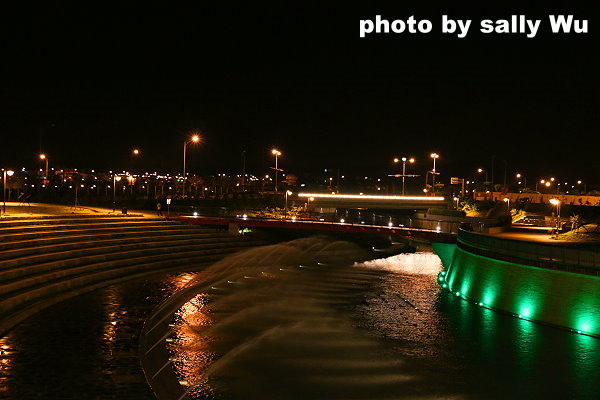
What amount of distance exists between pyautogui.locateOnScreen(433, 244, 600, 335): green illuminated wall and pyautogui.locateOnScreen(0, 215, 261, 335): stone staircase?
1426 cm

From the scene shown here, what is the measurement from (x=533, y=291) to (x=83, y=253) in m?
18.9

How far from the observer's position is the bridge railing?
72.4 feet

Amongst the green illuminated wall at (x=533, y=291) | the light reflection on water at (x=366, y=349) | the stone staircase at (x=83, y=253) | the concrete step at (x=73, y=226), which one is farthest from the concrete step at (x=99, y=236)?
the green illuminated wall at (x=533, y=291)

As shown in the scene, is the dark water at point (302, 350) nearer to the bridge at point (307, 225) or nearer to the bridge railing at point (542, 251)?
the bridge railing at point (542, 251)

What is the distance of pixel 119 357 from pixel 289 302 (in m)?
10.2

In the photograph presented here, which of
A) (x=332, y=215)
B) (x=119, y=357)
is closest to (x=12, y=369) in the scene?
(x=119, y=357)

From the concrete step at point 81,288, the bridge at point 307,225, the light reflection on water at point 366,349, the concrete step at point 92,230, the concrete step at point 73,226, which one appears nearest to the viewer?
the light reflection on water at point 366,349

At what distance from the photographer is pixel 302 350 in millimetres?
18656

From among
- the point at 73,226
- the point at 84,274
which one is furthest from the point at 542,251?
the point at 73,226

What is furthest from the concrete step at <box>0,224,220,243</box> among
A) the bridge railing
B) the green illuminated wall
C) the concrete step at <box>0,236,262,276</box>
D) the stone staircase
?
the bridge railing

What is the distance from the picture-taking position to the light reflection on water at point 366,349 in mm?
15656

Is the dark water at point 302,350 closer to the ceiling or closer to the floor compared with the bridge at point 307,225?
closer to the floor

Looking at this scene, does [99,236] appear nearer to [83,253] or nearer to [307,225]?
[83,253]

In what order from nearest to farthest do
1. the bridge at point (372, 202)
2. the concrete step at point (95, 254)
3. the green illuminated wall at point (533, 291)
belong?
1. the green illuminated wall at point (533, 291)
2. the concrete step at point (95, 254)
3. the bridge at point (372, 202)
